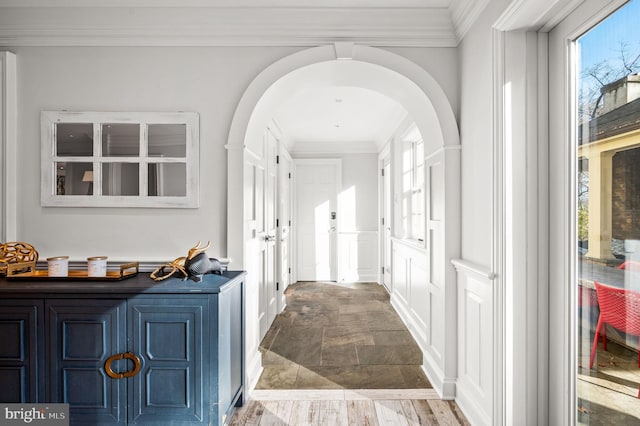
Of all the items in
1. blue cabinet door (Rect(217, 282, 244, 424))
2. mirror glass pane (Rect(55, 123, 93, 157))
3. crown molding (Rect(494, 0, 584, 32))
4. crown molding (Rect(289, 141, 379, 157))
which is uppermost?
crown molding (Rect(289, 141, 379, 157))

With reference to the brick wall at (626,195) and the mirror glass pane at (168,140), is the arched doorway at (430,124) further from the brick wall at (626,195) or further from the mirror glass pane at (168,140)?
the brick wall at (626,195)

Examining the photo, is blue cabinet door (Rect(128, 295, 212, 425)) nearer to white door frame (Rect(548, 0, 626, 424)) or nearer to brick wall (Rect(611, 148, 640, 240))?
white door frame (Rect(548, 0, 626, 424))

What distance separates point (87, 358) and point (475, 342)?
6.83 ft

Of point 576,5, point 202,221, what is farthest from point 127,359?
point 576,5

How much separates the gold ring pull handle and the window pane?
2072 mm

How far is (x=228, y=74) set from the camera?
8.09 feet

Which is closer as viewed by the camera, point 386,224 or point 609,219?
point 609,219

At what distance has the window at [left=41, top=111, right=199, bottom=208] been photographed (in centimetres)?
242

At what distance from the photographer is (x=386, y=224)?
5.92 metres

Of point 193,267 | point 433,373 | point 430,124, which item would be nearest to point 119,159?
point 193,267

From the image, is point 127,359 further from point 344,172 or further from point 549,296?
point 344,172

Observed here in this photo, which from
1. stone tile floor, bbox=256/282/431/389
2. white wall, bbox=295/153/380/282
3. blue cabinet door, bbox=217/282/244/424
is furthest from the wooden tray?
white wall, bbox=295/153/380/282

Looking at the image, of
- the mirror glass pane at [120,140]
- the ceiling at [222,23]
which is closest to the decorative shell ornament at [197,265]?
the mirror glass pane at [120,140]

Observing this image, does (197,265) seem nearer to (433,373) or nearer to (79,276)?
(79,276)
